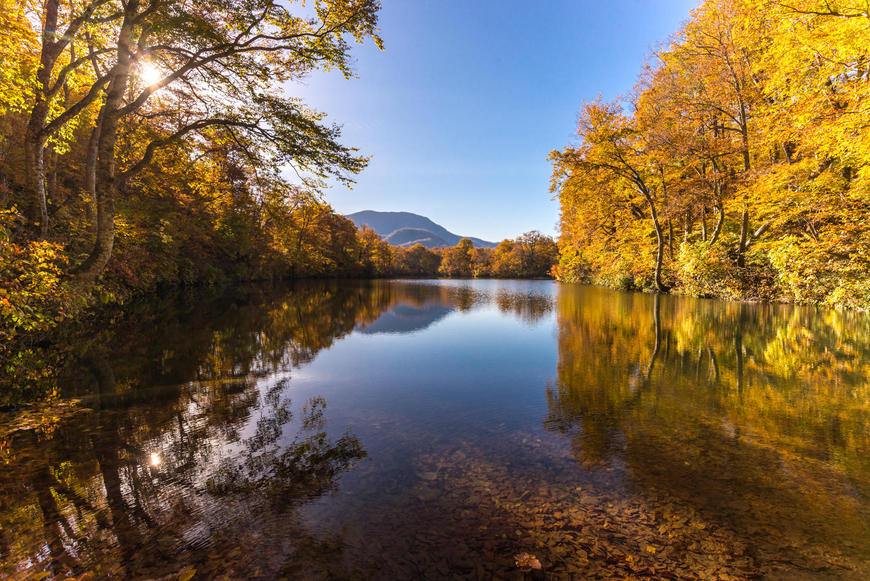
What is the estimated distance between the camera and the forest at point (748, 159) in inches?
470

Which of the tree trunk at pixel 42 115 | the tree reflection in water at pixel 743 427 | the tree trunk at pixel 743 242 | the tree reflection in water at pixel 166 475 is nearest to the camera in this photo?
the tree reflection in water at pixel 166 475

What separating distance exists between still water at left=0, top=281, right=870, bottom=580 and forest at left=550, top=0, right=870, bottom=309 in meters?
8.98

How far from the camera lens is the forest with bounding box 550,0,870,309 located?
1195cm

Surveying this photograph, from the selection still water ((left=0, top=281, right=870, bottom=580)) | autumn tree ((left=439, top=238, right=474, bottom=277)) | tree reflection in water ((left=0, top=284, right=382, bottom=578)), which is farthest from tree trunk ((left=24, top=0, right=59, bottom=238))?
autumn tree ((left=439, top=238, right=474, bottom=277))

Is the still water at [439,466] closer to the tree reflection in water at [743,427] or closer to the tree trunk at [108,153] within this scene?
the tree reflection in water at [743,427]

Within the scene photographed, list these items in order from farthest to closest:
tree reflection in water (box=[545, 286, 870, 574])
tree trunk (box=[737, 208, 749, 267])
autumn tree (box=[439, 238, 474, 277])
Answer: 1. autumn tree (box=[439, 238, 474, 277])
2. tree trunk (box=[737, 208, 749, 267])
3. tree reflection in water (box=[545, 286, 870, 574])

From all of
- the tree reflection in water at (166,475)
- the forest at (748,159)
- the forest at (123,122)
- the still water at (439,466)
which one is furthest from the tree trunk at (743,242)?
the tree reflection in water at (166,475)

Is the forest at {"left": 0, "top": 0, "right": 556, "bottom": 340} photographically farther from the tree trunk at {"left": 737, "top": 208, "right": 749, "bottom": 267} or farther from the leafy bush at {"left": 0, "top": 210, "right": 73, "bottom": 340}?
the tree trunk at {"left": 737, "top": 208, "right": 749, "bottom": 267}

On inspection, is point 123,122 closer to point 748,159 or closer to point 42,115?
point 42,115

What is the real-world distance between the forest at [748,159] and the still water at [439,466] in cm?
898

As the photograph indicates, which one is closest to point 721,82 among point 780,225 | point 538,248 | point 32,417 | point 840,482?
point 780,225

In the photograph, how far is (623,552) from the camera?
8.63 feet

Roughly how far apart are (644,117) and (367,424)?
2732cm

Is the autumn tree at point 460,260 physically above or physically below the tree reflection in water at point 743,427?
above
